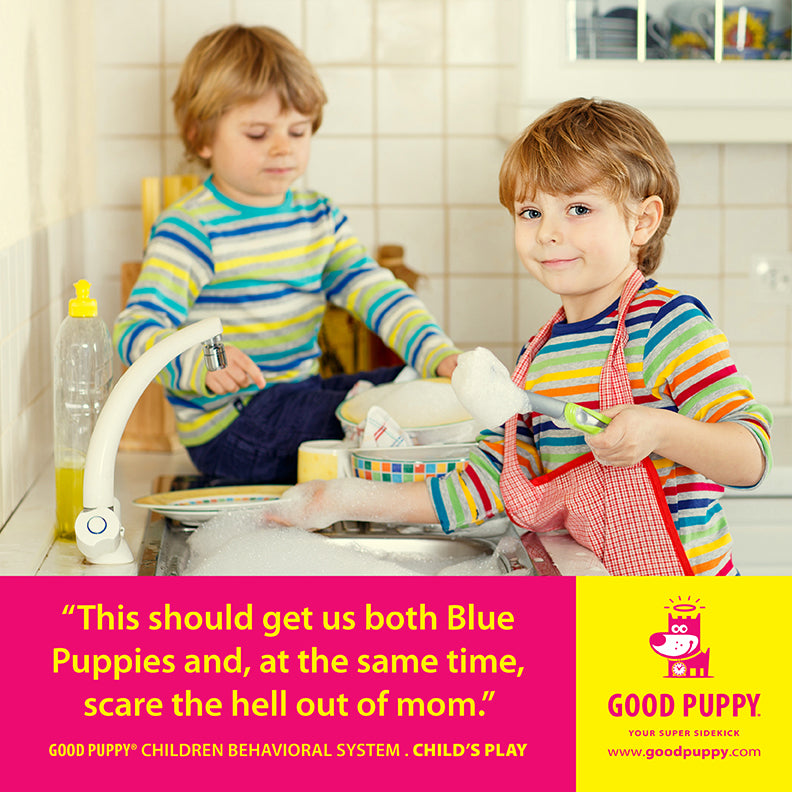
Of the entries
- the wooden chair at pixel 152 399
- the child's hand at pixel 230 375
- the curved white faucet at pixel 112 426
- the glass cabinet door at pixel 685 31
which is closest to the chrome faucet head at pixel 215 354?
the curved white faucet at pixel 112 426

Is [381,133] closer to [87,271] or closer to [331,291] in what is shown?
[331,291]

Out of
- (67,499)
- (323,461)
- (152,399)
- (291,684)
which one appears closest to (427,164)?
(152,399)

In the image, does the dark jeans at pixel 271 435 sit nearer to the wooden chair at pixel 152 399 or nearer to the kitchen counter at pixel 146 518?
the kitchen counter at pixel 146 518

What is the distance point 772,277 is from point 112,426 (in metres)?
1.34

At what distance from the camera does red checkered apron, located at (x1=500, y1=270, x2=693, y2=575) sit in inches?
39.4

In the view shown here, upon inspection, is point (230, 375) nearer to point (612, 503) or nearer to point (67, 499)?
point (67, 499)

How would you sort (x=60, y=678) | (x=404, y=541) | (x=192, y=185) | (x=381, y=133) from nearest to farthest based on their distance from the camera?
(x=60, y=678) → (x=404, y=541) → (x=192, y=185) → (x=381, y=133)

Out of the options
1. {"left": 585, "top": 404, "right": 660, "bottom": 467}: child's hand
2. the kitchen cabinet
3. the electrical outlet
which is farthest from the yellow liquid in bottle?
the electrical outlet

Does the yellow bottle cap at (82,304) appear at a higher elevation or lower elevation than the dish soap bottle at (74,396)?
higher

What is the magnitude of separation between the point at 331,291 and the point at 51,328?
0.42 meters

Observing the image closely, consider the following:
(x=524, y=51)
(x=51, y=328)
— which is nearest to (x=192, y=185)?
(x=51, y=328)

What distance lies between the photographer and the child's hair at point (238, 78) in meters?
1.44

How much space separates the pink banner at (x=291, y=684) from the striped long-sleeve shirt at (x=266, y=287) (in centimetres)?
62

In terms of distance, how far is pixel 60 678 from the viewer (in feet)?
2.60
